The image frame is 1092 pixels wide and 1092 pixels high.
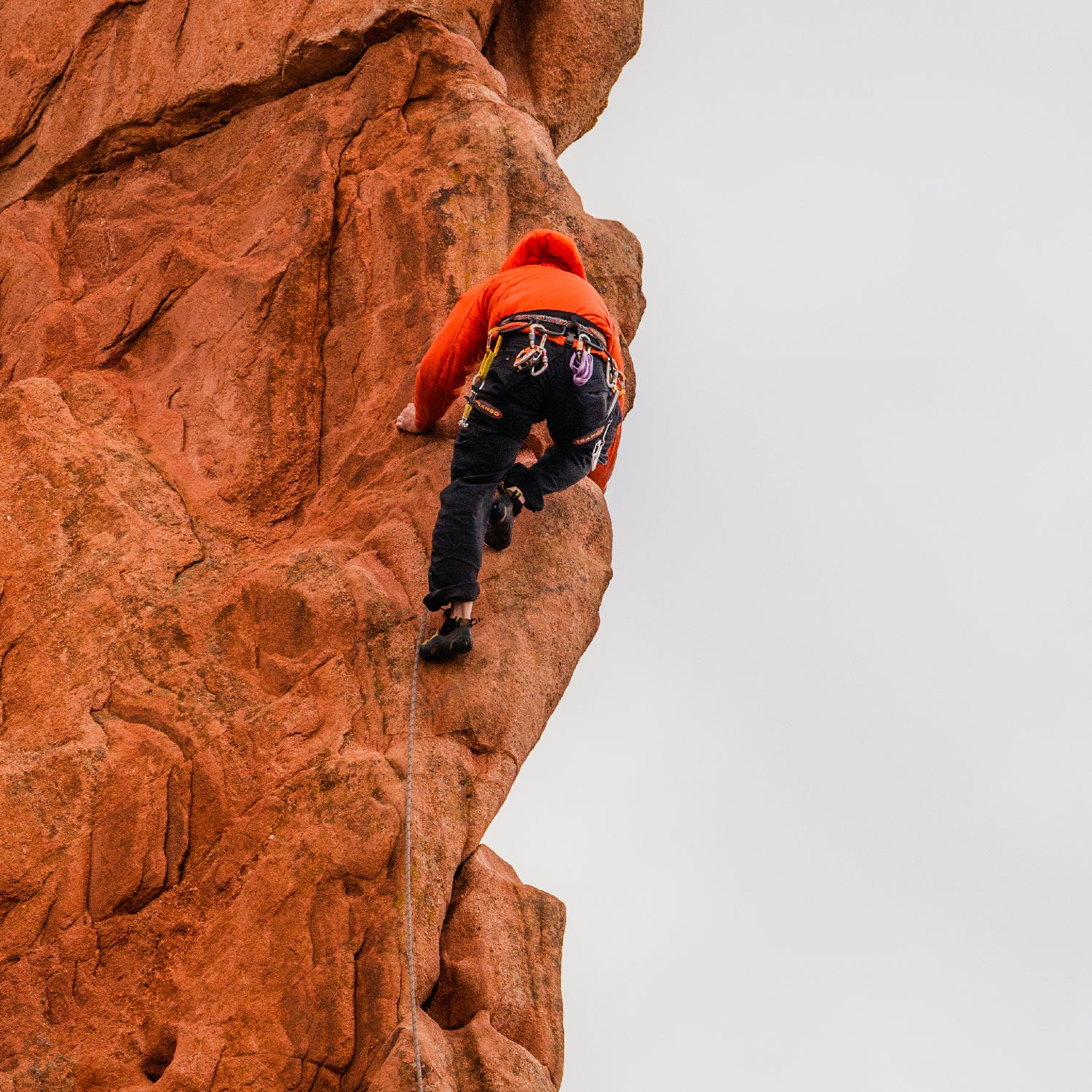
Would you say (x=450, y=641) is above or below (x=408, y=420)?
below

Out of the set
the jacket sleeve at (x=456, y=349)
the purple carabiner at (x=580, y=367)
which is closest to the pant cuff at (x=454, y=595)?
the purple carabiner at (x=580, y=367)

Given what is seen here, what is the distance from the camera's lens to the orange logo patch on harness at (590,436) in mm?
6520

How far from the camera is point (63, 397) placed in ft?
23.9

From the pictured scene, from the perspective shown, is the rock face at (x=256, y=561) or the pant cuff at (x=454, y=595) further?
the pant cuff at (x=454, y=595)

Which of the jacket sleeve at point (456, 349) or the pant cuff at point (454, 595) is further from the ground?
the jacket sleeve at point (456, 349)

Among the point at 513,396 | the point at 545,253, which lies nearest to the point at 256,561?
the point at 513,396

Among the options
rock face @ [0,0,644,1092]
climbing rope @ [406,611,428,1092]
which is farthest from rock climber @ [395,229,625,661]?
rock face @ [0,0,644,1092]

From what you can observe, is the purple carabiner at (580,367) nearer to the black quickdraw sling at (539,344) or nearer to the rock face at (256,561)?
the black quickdraw sling at (539,344)

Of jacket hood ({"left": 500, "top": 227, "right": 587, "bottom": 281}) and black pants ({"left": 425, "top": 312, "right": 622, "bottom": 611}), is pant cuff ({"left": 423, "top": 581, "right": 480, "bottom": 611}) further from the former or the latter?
jacket hood ({"left": 500, "top": 227, "right": 587, "bottom": 281})

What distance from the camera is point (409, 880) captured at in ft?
18.6

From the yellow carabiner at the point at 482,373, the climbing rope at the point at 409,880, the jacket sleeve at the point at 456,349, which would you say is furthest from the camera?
the jacket sleeve at the point at 456,349

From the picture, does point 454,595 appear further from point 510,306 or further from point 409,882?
point 510,306

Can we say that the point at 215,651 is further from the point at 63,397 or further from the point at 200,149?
the point at 200,149

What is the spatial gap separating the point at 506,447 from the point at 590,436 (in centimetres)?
45
